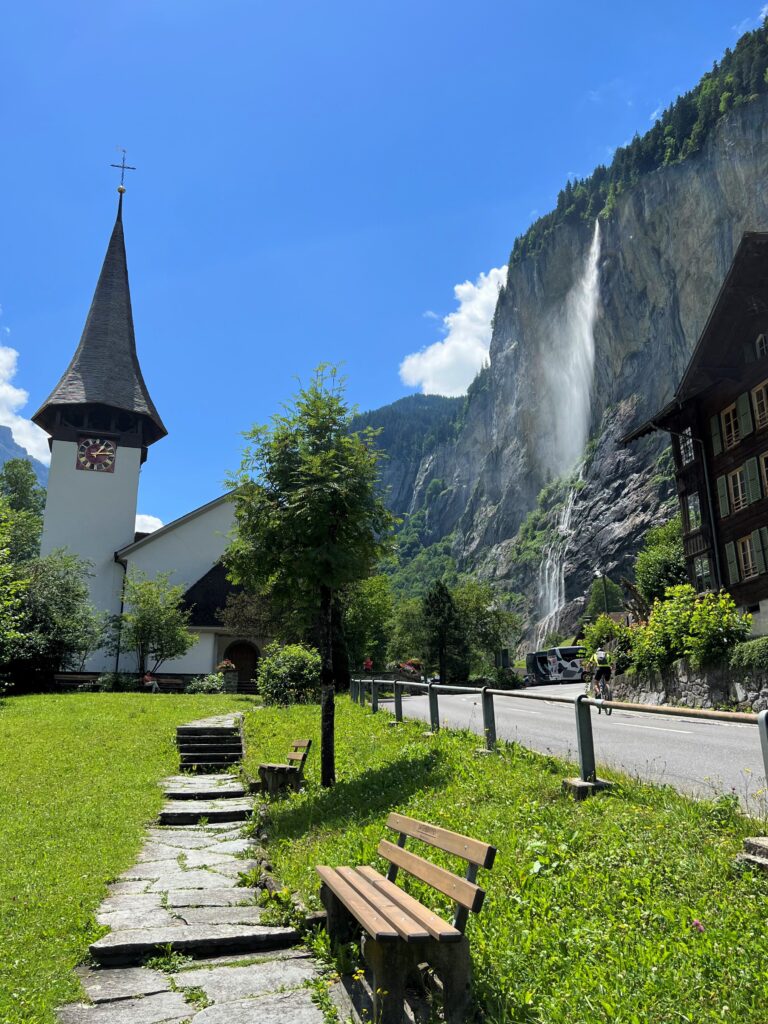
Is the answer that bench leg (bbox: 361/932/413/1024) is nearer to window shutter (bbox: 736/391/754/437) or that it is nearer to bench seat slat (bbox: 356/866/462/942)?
bench seat slat (bbox: 356/866/462/942)

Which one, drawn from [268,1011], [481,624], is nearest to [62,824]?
[268,1011]

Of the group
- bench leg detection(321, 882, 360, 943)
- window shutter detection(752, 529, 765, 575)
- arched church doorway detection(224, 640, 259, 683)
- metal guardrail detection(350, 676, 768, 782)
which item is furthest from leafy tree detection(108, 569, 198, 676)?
bench leg detection(321, 882, 360, 943)

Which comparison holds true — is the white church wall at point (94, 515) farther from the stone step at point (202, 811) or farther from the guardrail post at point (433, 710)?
the stone step at point (202, 811)

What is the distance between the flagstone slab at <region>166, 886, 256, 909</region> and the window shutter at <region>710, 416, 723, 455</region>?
26.8 meters

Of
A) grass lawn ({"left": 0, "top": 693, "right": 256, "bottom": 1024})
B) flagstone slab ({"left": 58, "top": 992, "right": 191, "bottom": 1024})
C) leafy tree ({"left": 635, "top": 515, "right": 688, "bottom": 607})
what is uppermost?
leafy tree ({"left": 635, "top": 515, "right": 688, "bottom": 607})

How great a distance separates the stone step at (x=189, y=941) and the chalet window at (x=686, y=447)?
2891cm

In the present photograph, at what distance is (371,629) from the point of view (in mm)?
34281

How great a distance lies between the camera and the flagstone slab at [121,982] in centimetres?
428

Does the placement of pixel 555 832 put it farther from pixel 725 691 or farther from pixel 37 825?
pixel 725 691

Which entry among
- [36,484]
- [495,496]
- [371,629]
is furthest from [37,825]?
[495,496]

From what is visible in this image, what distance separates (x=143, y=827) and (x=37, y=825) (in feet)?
3.95

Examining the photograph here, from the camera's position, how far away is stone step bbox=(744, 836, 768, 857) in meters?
4.55

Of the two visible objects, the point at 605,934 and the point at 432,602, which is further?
the point at 432,602

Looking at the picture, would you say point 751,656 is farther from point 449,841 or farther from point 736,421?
point 449,841
